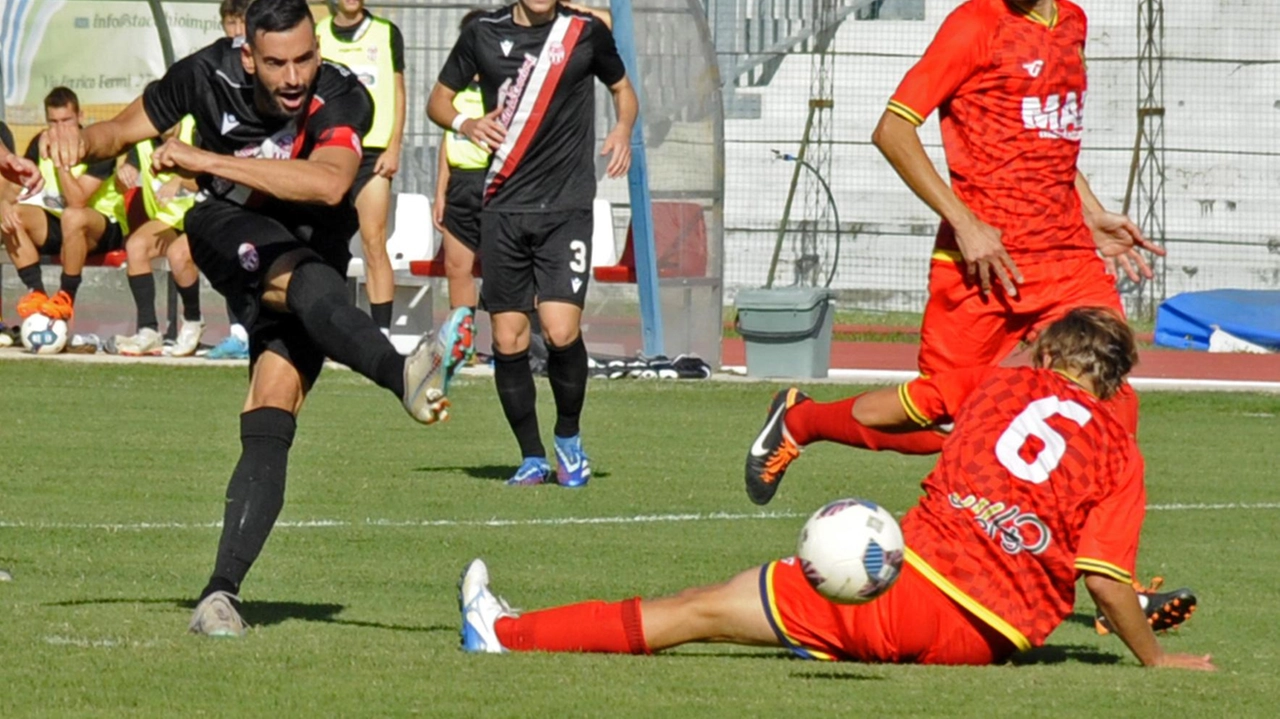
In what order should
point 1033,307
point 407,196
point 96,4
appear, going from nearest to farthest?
point 1033,307 → point 407,196 → point 96,4

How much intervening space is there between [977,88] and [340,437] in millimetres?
5757

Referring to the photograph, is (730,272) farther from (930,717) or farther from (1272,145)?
(930,717)

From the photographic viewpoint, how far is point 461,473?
1030 cm

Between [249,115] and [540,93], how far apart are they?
3.95 metres

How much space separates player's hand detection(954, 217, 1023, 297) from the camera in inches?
264

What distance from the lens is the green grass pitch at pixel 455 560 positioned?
16.1ft

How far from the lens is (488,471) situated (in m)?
10.4

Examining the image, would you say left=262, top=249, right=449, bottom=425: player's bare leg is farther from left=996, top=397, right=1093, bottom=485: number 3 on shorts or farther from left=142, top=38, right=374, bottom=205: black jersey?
left=996, top=397, right=1093, bottom=485: number 3 on shorts

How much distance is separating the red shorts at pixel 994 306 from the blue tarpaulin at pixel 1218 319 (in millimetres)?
15466

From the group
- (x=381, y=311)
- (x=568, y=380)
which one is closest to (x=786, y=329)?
(x=381, y=311)

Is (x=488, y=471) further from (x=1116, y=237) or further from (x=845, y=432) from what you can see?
(x=1116, y=237)

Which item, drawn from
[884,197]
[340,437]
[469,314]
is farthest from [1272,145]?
[469,314]

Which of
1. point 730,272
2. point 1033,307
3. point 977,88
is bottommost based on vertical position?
point 730,272

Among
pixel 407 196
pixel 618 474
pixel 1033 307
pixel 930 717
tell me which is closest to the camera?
pixel 930 717
